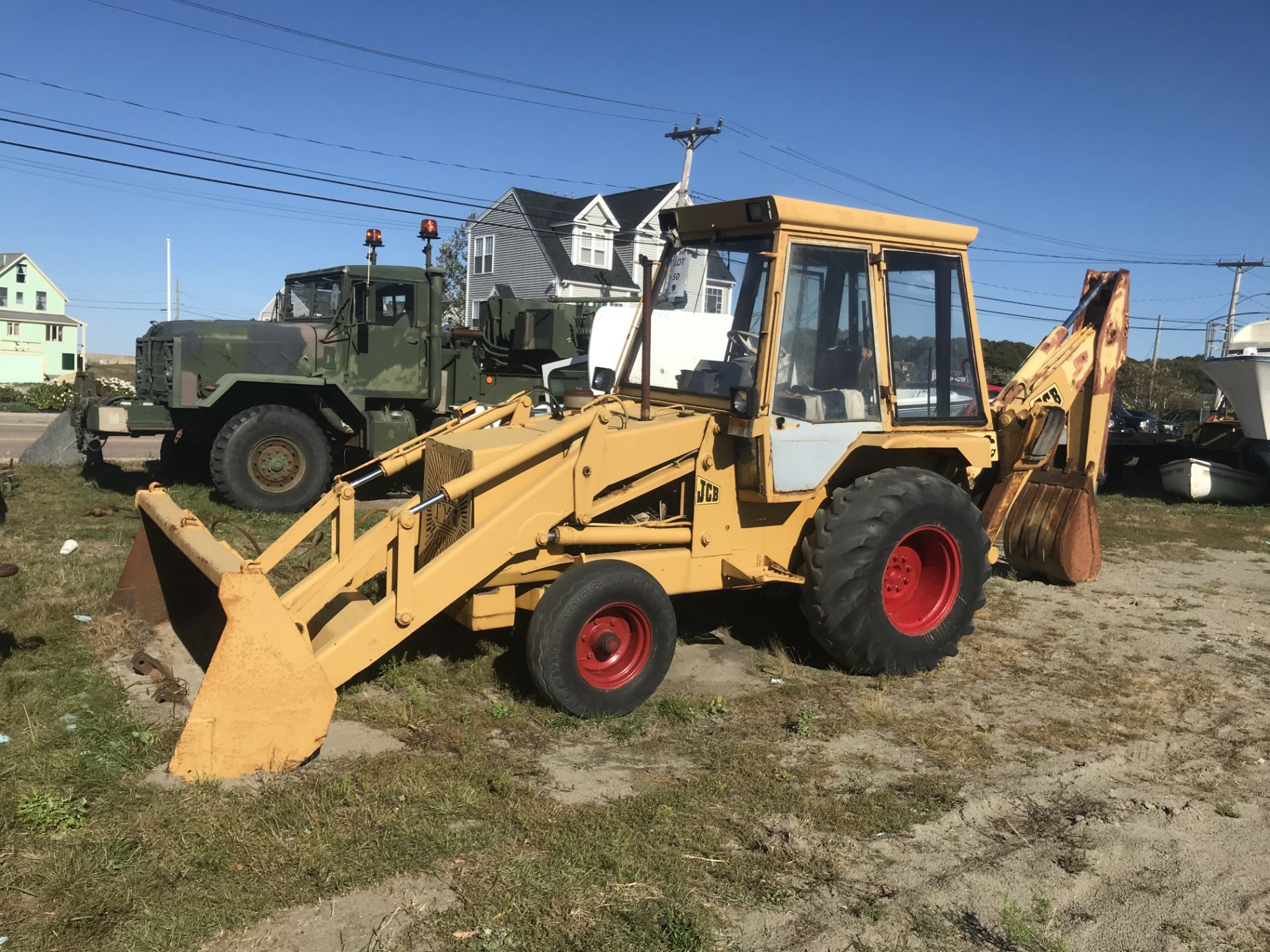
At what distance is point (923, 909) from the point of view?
338 centimetres

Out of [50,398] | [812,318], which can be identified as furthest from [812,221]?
[50,398]

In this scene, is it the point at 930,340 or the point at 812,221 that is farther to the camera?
the point at 930,340

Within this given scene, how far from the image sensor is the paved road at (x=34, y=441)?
14.8 metres

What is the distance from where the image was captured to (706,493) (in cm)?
554

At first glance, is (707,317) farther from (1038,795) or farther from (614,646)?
(1038,795)

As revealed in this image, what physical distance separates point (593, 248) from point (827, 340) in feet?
109

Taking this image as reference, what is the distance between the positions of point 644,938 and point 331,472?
894 cm

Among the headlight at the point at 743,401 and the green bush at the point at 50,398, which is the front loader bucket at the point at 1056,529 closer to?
the headlight at the point at 743,401

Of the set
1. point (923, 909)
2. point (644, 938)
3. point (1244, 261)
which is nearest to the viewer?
point (644, 938)

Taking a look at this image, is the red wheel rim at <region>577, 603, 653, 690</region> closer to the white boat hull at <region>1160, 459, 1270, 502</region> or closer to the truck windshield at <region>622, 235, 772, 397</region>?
the truck windshield at <region>622, 235, 772, 397</region>

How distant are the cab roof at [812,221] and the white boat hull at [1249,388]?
10785 millimetres

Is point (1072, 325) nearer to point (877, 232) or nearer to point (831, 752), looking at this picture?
point (877, 232)

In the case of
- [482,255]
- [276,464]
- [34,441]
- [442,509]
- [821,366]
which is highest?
[482,255]

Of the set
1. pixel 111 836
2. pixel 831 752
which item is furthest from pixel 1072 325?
pixel 111 836
